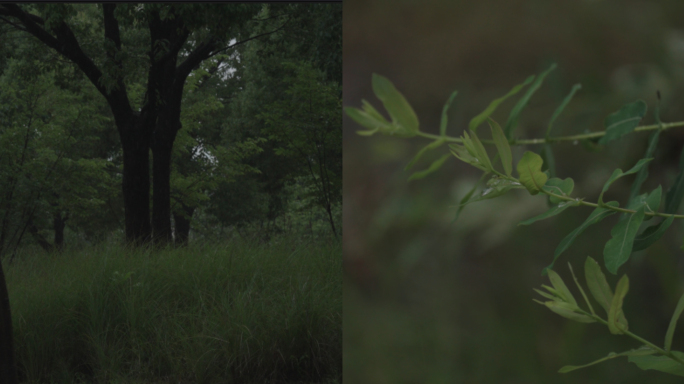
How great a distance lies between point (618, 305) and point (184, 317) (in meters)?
3.71

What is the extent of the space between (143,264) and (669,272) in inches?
160

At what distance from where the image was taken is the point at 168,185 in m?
6.96

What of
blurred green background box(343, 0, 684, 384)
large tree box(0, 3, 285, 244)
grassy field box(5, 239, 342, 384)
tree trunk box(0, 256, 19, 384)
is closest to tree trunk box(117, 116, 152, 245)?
large tree box(0, 3, 285, 244)

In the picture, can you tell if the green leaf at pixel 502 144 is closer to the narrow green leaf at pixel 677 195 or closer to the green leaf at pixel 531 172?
the green leaf at pixel 531 172

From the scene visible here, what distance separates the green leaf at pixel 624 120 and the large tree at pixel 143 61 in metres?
5.30

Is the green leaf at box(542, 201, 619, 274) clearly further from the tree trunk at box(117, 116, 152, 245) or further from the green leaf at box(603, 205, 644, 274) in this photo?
the tree trunk at box(117, 116, 152, 245)

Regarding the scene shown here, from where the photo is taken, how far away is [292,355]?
3.38 meters

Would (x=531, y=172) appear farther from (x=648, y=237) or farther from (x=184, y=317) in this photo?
(x=184, y=317)

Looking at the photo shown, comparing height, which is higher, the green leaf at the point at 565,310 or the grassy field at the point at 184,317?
the green leaf at the point at 565,310

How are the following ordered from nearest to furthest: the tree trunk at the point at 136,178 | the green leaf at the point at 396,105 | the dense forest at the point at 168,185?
the green leaf at the point at 396,105 → the dense forest at the point at 168,185 → the tree trunk at the point at 136,178

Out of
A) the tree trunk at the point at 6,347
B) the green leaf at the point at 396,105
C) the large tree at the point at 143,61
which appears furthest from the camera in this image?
the large tree at the point at 143,61

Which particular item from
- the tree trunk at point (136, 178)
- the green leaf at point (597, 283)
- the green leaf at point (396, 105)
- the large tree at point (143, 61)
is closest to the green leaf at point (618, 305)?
the green leaf at point (597, 283)

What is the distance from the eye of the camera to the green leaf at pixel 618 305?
0.35m

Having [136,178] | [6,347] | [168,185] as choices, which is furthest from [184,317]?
[168,185]
